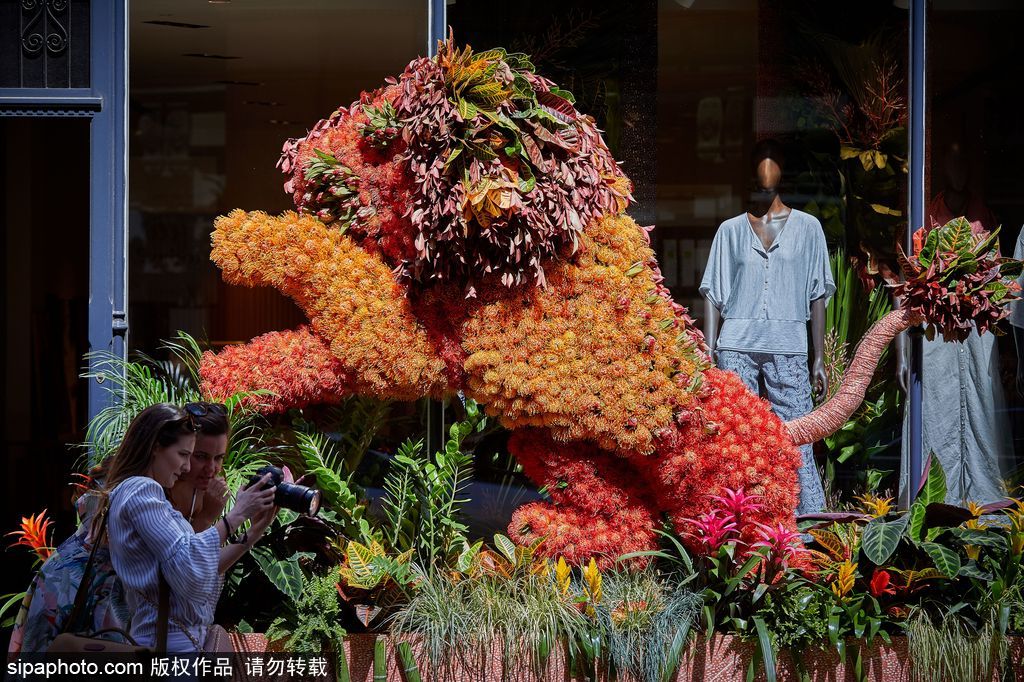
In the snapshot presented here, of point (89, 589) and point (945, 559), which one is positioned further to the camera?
point (945, 559)

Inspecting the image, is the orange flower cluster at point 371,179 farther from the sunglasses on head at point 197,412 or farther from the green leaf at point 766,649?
the green leaf at point 766,649

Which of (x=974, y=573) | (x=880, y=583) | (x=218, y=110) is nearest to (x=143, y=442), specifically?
(x=218, y=110)

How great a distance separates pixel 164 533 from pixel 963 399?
13.9ft

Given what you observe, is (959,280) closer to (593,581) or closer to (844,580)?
(844,580)

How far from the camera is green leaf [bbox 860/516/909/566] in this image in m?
4.09

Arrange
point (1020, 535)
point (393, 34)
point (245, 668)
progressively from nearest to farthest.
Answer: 1. point (245, 668)
2. point (1020, 535)
3. point (393, 34)

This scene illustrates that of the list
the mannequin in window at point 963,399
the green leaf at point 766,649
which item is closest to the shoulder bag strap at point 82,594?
the green leaf at point 766,649

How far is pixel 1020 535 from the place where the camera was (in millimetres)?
4254

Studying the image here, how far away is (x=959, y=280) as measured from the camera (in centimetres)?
413

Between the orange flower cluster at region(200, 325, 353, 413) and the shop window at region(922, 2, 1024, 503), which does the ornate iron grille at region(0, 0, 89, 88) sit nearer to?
the orange flower cluster at region(200, 325, 353, 413)

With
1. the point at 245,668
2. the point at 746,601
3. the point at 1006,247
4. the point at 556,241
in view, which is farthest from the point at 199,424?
the point at 1006,247

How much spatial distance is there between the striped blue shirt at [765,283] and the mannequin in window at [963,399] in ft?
2.05

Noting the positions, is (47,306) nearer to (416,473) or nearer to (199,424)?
(416,473)

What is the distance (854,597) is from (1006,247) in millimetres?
2290
